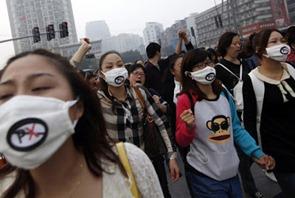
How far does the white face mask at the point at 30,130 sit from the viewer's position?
1356mm

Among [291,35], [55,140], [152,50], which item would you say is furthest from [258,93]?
[152,50]

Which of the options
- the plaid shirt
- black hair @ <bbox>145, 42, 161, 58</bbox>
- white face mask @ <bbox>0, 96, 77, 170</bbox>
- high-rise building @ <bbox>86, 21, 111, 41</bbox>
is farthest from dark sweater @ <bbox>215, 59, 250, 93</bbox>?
high-rise building @ <bbox>86, 21, 111, 41</bbox>

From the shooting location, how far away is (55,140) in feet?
4.74

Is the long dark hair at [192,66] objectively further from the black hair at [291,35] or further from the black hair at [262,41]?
the black hair at [291,35]

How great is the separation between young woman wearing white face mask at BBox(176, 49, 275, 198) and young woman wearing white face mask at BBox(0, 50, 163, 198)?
1276mm

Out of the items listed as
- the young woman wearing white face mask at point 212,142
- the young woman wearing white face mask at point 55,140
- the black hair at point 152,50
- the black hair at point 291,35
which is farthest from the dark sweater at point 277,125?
the black hair at point 152,50

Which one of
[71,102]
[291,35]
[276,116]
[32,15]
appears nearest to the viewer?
[71,102]

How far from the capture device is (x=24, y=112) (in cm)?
138

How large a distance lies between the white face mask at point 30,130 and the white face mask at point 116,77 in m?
2.19

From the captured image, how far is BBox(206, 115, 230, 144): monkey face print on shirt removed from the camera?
3072 millimetres

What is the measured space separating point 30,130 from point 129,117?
2.21 metres

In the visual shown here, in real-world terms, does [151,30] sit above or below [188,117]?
above

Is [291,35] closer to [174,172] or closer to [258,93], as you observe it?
[258,93]

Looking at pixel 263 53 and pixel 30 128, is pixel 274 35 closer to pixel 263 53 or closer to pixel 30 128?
pixel 263 53
